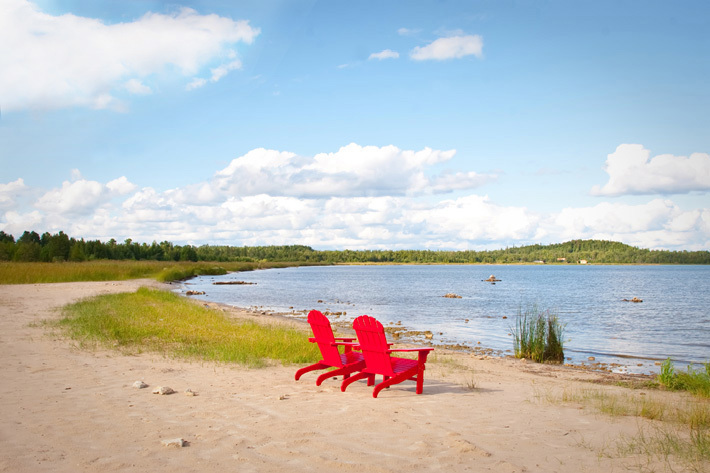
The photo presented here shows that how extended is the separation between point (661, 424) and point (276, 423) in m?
5.05

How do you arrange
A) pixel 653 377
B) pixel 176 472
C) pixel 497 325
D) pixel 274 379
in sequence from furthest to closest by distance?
1. pixel 497 325
2. pixel 653 377
3. pixel 274 379
4. pixel 176 472

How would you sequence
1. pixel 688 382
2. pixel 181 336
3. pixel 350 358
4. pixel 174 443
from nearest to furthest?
pixel 174 443, pixel 350 358, pixel 688 382, pixel 181 336

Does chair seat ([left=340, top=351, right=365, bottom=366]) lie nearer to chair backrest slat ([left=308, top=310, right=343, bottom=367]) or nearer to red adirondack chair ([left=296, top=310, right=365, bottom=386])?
red adirondack chair ([left=296, top=310, right=365, bottom=386])

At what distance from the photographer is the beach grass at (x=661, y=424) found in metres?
5.36

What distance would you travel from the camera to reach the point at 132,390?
7.88m

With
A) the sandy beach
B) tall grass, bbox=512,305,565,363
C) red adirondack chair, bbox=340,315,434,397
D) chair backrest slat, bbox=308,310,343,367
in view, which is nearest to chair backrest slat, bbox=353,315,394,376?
red adirondack chair, bbox=340,315,434,397

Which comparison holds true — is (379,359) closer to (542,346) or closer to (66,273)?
(542,346)

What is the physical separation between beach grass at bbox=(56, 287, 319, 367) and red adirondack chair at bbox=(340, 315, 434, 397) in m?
2.91

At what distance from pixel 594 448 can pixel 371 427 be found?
253 centimetres

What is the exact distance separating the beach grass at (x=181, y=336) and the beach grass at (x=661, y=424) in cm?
594

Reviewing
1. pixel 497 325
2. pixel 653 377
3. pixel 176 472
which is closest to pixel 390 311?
pixel 497 325

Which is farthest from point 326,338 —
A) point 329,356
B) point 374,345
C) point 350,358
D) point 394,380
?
point 394,380

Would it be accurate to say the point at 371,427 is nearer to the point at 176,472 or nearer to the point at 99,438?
the point at 176,472

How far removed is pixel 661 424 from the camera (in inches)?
266
